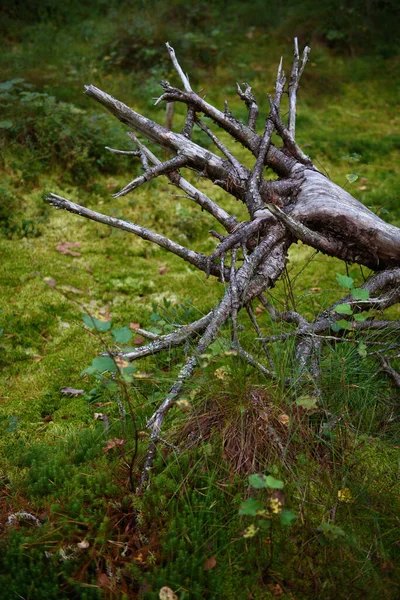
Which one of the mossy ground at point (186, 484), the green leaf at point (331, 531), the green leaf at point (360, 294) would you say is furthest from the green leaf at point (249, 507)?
the green leaf at point (360, 294)

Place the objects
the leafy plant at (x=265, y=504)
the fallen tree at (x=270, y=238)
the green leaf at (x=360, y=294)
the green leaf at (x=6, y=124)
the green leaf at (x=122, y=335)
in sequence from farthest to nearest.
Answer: the green leaf at (x=6, y=124) < the fallen tree at (x=270, y=238) < the green leaf at (x=360, y=294) < the green leaf at (x=122, y=335) < the leafy plant at (x=265, y=504)

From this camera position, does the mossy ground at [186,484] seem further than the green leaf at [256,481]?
Yes

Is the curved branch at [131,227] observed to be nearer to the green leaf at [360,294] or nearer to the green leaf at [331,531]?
the green leaf at [360,294]

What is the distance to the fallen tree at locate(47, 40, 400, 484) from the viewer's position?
3.01m

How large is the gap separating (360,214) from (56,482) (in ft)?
8.65

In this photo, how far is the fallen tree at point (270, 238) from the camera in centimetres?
301

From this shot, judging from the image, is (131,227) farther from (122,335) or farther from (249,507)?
(249,507)

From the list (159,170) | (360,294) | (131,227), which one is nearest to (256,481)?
(360,294)

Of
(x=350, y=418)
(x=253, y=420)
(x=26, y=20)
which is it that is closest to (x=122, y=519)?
(x=253, y=420)

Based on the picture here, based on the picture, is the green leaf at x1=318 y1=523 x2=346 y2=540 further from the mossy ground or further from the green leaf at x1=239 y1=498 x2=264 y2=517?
the green leaf at x1=239 y1=498 x2=264 y2=517

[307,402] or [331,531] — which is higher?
[307,402]

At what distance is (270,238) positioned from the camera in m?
3.28

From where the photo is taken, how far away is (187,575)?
6.93 feet

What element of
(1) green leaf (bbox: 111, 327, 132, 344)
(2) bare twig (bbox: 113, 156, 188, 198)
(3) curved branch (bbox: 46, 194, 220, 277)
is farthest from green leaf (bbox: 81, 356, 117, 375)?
(2) bare twig (bbox: 113, 156, 188, 198)
